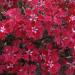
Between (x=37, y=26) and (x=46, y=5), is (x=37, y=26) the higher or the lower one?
the lower one

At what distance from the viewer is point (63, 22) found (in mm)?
2418

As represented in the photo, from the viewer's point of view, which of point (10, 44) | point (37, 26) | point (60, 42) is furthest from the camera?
point (10, 44)

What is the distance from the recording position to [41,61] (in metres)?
2.43

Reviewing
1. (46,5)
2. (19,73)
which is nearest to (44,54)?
(19,73)

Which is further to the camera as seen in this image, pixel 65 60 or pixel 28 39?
pixel 65 60

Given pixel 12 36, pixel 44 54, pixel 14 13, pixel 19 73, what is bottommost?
pixel 19 73

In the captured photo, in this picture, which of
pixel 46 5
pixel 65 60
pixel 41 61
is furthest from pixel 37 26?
pixel 65 60

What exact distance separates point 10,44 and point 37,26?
440 mm

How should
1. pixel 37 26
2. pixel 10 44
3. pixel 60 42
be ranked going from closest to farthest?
pixel 37 26 < pixel 60 42 < pixel 10 44

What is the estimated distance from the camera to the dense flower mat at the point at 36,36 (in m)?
2.22

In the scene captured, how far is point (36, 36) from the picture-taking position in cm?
224

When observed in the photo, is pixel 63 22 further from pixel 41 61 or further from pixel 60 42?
pixel 41 61

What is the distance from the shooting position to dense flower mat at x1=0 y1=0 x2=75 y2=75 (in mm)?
2221

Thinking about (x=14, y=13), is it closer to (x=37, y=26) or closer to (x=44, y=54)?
(x=37, y=26)
